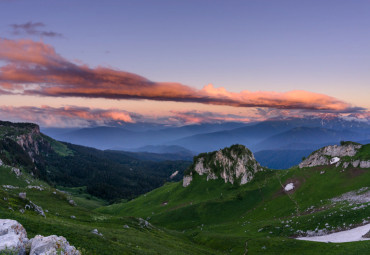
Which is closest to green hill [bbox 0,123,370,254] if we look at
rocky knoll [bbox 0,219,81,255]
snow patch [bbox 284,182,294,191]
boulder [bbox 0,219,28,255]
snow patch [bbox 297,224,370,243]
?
snow patch [bbox 284,182,294,191]

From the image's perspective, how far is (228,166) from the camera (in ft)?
553

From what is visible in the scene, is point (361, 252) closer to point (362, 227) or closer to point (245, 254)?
point (362, 227)

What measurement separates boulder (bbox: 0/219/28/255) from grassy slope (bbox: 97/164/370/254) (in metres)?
60.1

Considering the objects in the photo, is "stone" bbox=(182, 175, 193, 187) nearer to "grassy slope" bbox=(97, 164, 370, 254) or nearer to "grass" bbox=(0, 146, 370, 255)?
"grass" bbox=(0, 146, 370, 255)

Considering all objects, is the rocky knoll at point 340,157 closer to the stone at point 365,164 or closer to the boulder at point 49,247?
the stone at point 365,164

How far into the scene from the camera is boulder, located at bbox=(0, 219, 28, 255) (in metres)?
19.7

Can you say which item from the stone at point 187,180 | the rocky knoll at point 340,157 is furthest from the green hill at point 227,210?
the stone at point 187,180

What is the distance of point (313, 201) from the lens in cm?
10138

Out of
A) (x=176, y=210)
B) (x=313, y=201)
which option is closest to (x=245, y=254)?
(x=313, y=201)

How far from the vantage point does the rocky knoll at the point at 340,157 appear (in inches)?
4434

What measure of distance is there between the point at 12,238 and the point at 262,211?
112732 millimetres

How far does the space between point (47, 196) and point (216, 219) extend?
87.2 meters

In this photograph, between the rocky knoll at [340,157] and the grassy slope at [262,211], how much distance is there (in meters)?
4.78

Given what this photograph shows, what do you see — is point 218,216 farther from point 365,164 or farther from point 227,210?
point 365,164
